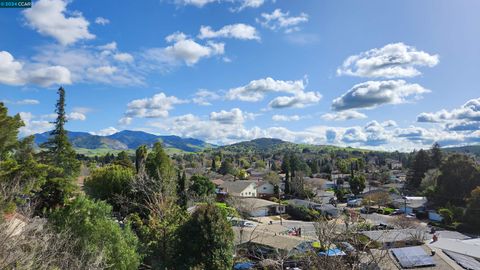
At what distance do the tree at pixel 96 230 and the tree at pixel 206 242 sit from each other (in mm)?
2360

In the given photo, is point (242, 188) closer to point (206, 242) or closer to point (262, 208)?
point (262, 208)

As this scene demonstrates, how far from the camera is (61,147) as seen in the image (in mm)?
39000

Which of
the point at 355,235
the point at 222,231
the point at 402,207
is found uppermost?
the point at 355,235

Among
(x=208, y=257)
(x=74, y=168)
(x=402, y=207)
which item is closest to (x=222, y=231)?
(x=208, y=257)

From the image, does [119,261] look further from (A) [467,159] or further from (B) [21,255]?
A: (A) [467,159]

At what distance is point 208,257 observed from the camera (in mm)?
17781

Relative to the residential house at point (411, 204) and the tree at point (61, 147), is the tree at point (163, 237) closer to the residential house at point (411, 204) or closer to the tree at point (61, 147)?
the tree at point (61, 147)

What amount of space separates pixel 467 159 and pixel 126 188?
40.6 metres

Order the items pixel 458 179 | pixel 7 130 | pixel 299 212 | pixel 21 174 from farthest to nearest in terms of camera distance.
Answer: pixel 299 212 < pixel 458 179 < pixel 7 130 < pixel 21 174

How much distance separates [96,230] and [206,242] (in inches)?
191

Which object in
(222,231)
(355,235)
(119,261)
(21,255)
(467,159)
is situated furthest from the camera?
(467,159)

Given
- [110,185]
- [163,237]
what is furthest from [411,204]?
[163,237]

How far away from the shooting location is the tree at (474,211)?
38.7m

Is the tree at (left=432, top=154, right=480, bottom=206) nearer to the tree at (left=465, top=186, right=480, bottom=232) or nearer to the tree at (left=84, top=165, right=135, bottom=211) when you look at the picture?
the tree at (left=465, top=186, right=480, bottom=232)
